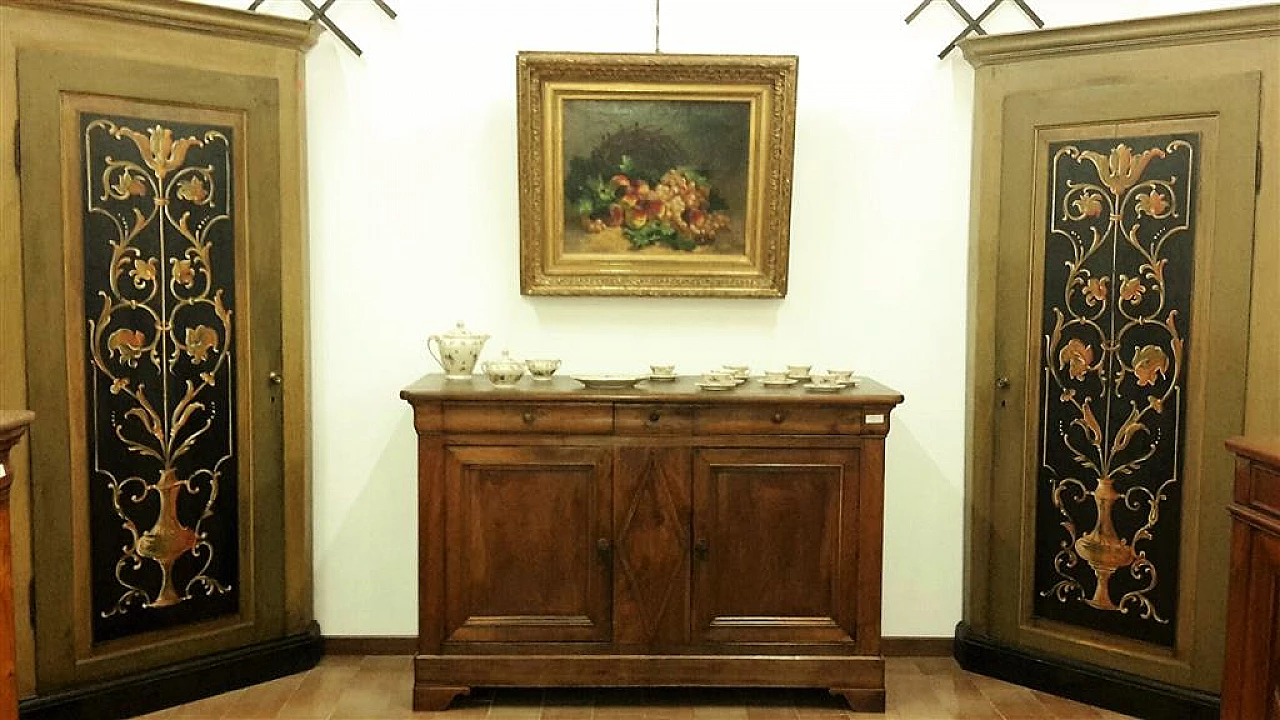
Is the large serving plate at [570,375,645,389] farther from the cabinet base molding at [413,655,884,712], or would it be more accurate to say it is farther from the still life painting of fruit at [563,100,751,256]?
the cabinet base molding at [413,655,884,712]

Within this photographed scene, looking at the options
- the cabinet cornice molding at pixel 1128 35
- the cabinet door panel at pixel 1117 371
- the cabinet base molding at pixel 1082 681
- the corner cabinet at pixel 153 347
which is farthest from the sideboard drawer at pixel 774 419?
the corner cabinet at pixel 153 347

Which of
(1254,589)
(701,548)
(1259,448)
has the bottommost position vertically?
(701,548)

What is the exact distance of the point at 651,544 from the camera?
139 inches

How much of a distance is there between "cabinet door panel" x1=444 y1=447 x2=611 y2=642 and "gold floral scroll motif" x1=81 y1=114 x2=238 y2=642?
90 cm

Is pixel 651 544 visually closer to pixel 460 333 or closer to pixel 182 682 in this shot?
pixel 460 333

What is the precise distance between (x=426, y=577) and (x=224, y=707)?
0.86 m

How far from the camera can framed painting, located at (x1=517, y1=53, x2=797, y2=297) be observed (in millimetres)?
3842

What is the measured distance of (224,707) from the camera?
3594 millimetres

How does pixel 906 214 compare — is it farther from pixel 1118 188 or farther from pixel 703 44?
pixel 703 44

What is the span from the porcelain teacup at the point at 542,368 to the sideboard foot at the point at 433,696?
110cm

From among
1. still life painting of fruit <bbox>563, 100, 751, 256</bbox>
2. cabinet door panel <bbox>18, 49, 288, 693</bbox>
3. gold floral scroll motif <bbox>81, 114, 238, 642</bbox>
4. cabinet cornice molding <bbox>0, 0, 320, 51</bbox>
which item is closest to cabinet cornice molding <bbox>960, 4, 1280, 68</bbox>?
still life painting of fruit <bbox>563, 100, 751, 256</bbox>

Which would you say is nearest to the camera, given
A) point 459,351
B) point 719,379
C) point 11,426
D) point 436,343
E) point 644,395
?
point 11,426

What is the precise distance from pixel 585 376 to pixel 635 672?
3.36 ft

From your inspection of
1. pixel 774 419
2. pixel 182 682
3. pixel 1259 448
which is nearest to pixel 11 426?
pixel 182 682
